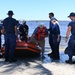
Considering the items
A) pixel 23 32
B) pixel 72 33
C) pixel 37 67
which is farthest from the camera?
pixel 23 32

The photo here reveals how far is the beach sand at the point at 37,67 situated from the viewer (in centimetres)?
1013

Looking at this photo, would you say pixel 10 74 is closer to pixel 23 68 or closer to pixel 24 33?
pixel 23 68

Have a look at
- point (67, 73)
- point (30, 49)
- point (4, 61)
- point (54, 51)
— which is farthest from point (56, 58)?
point (67, 73)

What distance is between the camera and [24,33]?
15570mm

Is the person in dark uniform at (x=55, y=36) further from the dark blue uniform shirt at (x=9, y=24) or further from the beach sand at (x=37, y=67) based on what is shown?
the dark blue uniform shirt at (x=9, y=24)

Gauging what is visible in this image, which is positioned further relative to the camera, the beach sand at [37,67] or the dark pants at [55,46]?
the dark pants at [55,46]

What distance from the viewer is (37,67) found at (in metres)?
11.2

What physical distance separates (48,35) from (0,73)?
14.3 ft

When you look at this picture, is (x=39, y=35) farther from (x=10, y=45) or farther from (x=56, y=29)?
(x=10, y=45)

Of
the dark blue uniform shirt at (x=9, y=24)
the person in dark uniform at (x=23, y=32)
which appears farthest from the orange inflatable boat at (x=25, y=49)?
the person in dark uniform at (x=23, y=32)

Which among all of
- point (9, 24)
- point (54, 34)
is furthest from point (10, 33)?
point (54, 34)

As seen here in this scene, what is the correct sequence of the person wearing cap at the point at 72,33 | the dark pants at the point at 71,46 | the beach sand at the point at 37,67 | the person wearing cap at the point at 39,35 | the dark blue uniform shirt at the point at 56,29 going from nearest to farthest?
the beach sand at the point at 37,67 < the person wearing cap at the point at 72,33 < the dark pants at the point at 71,46 < the dark blue uniform shirt at the point at 56,29 < the person wearing cap at the point at 39,35

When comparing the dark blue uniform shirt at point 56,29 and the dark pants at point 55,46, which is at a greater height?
the dark blue uniform shirt at point 56,29

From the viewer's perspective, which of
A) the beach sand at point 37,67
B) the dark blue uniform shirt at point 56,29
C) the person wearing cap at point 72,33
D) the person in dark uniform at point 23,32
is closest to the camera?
the beach sand at point 37,67
